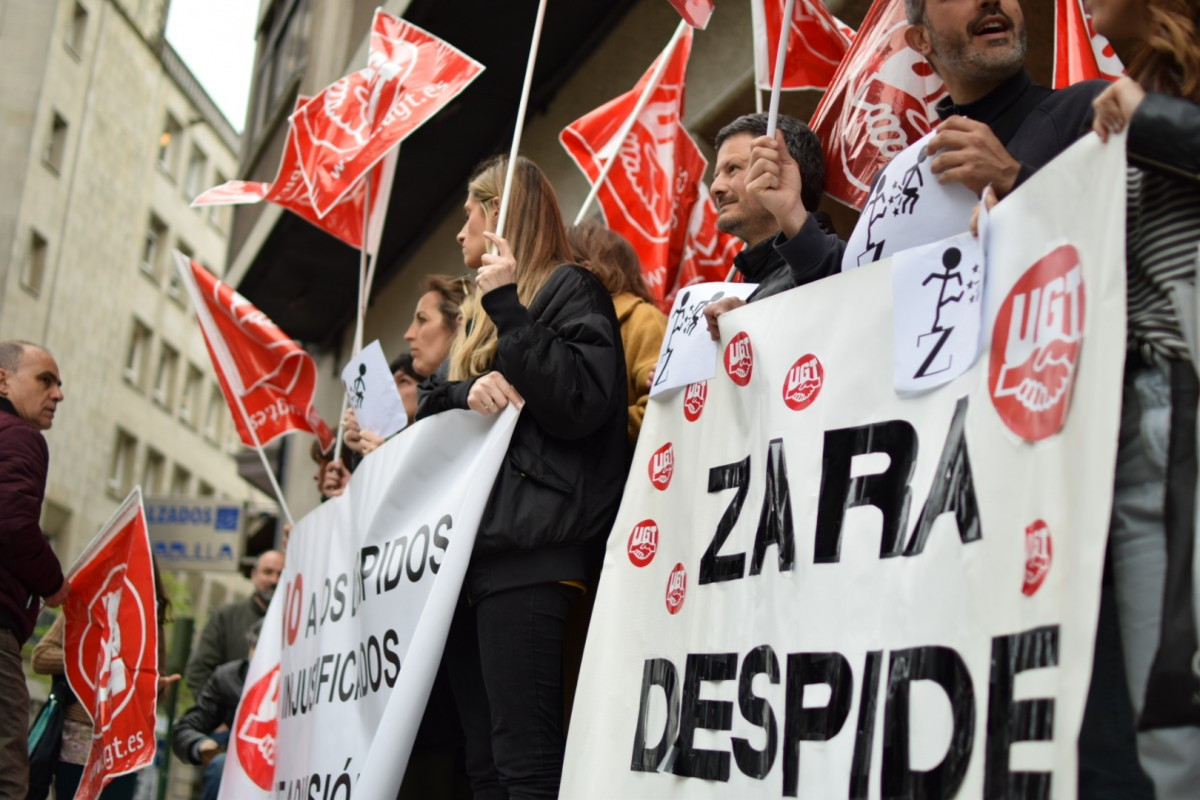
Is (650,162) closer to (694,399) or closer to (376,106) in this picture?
(376,106)

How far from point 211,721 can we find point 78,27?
31662mm

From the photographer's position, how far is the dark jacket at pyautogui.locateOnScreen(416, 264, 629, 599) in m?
3.60

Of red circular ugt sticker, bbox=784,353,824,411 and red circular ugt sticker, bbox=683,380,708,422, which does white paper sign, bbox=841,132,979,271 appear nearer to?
red circular ugt sticker, bbox=784,353,824,411

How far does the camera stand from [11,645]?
17.1ft

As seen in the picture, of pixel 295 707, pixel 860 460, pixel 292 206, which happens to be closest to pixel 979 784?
pixel 860 460

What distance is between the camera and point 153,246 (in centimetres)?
4012

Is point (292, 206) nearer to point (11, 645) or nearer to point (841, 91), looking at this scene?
point (11, 645)

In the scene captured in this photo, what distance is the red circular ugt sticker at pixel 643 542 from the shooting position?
11.0ft

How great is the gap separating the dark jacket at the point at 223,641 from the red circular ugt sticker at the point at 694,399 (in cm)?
542

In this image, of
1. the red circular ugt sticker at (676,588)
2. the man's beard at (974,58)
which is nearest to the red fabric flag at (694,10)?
the man's beard at (974,58)

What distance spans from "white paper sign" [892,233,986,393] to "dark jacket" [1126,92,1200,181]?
378 mm

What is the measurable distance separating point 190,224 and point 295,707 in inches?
1570

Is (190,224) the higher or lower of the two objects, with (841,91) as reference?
higher

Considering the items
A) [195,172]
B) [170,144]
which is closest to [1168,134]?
[170,144]
